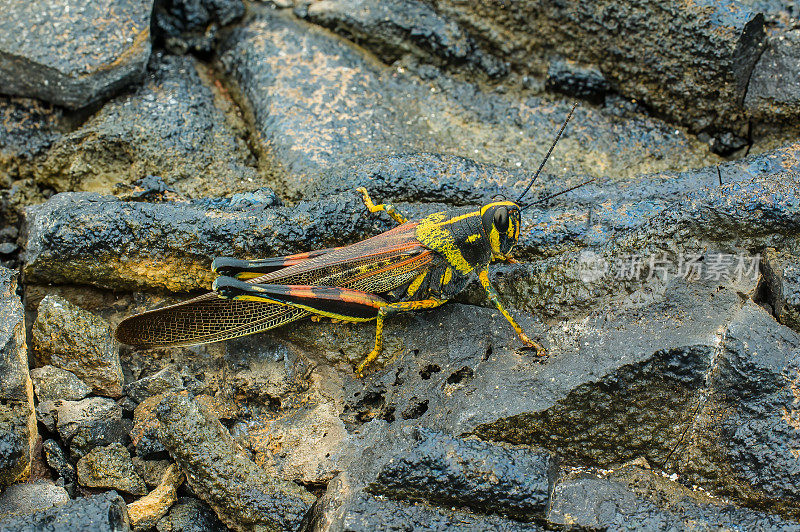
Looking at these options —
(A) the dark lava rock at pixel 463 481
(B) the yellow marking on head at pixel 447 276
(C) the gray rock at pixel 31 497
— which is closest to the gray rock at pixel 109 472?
(C) the gray rock at pixel 31 497

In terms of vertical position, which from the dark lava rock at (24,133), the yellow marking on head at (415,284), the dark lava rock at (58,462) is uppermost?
the dark lava rock at (24,133)

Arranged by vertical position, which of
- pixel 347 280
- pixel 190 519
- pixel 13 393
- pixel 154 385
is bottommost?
pixel 190 519

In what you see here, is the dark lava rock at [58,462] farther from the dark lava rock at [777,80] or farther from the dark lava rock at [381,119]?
the dark lava rock at [777,80]

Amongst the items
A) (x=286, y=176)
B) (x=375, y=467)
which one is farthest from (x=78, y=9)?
(x=375, y=467)

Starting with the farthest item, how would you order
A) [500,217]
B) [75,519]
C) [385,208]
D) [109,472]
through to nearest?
1. [385,208]
2. [500,217]
3. [109,472]
4. [75,519]

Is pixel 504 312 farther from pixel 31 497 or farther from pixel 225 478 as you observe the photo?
pixel 31 497

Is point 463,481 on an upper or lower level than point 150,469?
upper

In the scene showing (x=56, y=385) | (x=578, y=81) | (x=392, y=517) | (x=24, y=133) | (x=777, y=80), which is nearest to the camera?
(x=392, y=517)

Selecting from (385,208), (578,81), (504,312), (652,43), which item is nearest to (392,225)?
(385,208)
